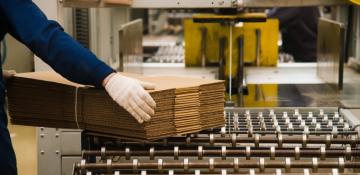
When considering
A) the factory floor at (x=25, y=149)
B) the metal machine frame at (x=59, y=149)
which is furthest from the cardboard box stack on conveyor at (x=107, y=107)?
the factory floor at (x=25, y=149)

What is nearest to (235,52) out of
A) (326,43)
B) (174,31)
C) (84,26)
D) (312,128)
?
(326,43)

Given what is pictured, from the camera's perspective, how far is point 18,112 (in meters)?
1.80

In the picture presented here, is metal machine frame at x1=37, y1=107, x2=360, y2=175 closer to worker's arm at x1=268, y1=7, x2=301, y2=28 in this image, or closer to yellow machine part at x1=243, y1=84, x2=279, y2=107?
yellow machine part at x1=243, y1=84, x2=279, y2=107

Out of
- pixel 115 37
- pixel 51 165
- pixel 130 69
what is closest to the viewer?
pixel 51 165

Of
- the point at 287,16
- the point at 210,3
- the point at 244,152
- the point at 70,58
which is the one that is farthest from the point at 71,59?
the point at 287,16

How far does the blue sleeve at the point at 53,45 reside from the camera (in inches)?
59.6

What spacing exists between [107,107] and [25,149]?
130 inches

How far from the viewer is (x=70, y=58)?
4.96ft

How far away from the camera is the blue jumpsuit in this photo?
151 centimetres

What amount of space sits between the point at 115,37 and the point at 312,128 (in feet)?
9.17

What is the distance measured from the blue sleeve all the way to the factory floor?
8.75 ft

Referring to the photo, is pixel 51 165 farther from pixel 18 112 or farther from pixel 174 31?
pixel 174 31

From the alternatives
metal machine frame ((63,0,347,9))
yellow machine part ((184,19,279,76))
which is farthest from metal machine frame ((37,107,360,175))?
yellow machine part ((184,19,279,76))

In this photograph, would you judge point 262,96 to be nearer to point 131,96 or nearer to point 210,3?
point 210,3
